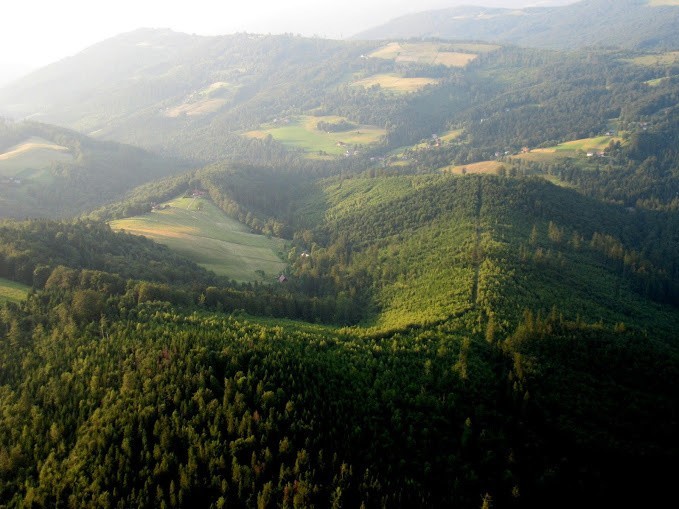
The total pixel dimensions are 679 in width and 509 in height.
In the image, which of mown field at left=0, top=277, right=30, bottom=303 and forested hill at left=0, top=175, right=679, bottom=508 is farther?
mown field at left=0, top=277, right=30, bottom=303

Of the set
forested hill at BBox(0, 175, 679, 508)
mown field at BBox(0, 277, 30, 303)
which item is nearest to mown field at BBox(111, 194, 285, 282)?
forested hill at BBox(0, 175, 679, 508)

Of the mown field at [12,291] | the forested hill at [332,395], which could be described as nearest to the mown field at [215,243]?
the forested hill at [332,395]

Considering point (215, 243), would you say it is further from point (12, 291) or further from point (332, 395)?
point (332, 395)

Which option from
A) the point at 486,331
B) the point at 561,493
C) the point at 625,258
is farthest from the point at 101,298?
the point at 625,258

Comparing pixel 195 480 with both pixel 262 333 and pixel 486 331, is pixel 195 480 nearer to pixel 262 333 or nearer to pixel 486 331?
pixel 262 333

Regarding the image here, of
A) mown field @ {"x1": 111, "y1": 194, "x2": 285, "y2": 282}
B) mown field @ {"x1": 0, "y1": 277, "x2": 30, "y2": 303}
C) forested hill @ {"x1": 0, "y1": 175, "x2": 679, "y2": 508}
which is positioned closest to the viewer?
forested hill @ {"x1": 0, "y1": 175, "x2": 679, "y2": 508}

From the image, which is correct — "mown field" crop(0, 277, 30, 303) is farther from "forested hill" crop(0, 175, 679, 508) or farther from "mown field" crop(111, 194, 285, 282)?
"mown field" crop(111, 194, 285, 282)

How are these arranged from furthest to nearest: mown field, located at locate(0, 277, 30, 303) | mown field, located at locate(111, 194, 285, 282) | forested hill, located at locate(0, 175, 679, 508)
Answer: mown field, located at locate(111, 194, 285, 282), mown field, located at locate(0, 277, 30, 303), forested hill, located at locate(0, 175, 679, 508)

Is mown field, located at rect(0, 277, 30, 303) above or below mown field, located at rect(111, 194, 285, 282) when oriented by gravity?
above

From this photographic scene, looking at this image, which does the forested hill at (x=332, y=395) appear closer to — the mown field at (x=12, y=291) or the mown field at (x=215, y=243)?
the mown field at (x=12, y=291)
